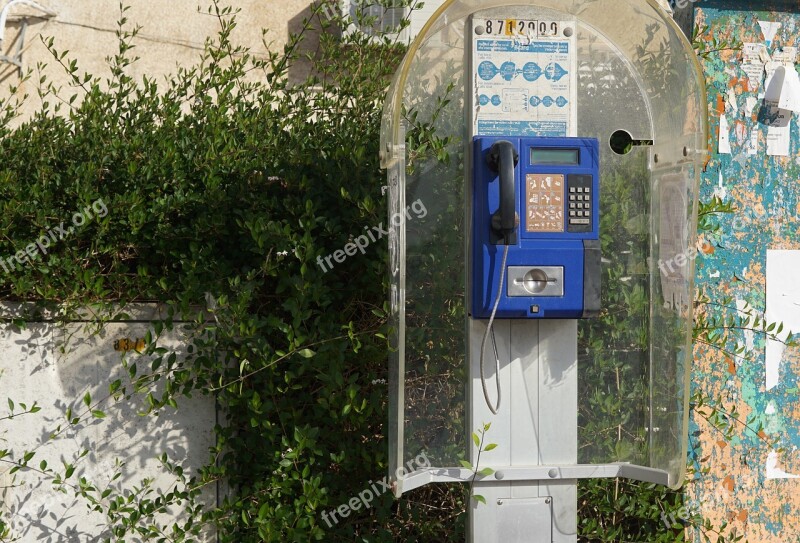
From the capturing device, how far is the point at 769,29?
313 cm

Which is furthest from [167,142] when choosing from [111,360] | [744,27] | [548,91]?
[744,27]

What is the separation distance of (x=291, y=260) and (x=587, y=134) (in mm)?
1087

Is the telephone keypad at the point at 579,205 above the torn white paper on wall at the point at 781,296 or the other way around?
above

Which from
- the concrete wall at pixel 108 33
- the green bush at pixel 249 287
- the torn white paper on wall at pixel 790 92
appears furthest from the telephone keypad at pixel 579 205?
the concrete wall at pixel 108 33

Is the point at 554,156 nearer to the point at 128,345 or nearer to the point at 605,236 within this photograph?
the point at 605,236

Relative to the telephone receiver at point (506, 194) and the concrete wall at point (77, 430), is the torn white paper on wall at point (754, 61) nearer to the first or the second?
the telephone receiver at point (506, 194)

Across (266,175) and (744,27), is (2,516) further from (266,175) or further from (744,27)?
(744,27)

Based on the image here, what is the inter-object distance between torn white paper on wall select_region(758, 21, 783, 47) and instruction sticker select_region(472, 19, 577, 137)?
1.07m

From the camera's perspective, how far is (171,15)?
18.3 ft

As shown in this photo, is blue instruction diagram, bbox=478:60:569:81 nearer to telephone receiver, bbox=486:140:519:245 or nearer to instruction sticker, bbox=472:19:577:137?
instruction sticker, bbox=472:19:577:137

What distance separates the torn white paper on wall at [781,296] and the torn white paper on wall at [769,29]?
0.75 metres

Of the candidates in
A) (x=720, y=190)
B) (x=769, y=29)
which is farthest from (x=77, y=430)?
(x=769, y=29)

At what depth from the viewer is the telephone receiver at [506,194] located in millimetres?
2244

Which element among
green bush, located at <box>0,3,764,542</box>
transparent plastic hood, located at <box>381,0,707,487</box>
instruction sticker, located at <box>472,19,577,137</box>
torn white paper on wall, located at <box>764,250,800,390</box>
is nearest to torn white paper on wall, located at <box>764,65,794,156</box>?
torn white paper on wall, located at <box>764,250,800,390</box>
